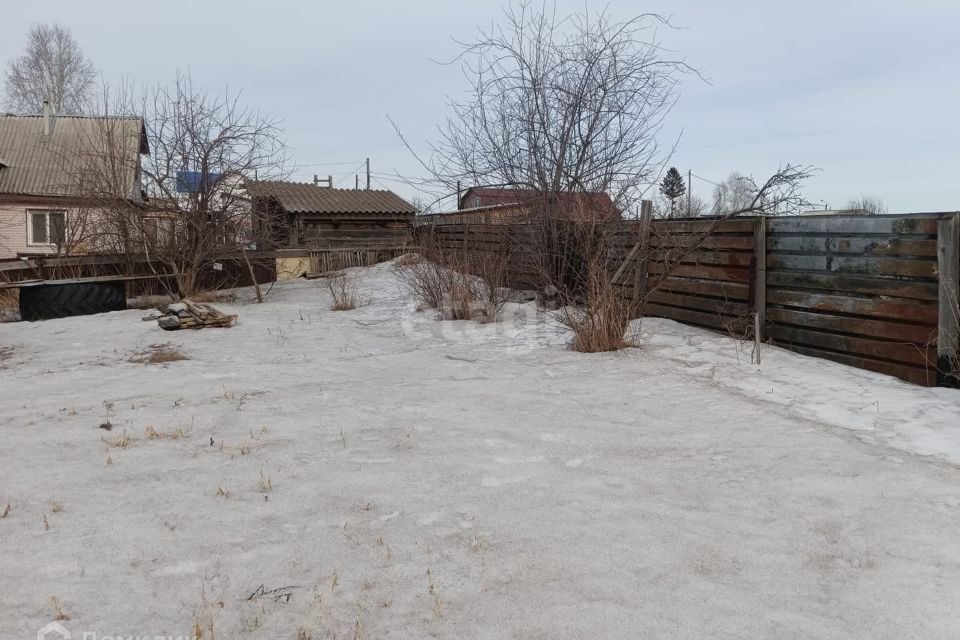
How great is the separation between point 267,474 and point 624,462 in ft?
6.70

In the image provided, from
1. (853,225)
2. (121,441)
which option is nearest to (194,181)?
(121,441)

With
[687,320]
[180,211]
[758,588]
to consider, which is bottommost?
[758,588]

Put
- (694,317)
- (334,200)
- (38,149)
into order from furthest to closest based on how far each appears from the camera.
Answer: (334,200) → (38,149) → (694,317)

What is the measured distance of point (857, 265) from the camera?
236 inches

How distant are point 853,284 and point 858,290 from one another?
0.25 feet

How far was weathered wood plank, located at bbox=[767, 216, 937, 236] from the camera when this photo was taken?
5449 millimetres

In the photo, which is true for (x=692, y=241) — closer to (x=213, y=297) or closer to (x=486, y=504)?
(x=486, y=504)

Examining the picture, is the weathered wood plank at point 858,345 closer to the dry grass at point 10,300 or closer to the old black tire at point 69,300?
the old black tire at point 69,300

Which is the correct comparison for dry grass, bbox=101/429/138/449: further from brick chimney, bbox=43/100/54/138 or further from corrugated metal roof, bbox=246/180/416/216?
brick chimney, bbox=43/100/54/138

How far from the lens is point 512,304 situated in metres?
10.6

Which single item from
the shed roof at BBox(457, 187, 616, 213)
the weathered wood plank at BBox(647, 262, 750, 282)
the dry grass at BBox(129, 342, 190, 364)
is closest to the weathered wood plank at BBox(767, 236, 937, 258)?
the weathered wood plank at BBox(647, 262, 750, 282)

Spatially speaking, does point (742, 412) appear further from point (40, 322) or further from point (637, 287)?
point (40, 322)

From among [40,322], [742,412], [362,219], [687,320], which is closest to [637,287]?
[687,320]

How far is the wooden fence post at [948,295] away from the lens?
521 centimetres
